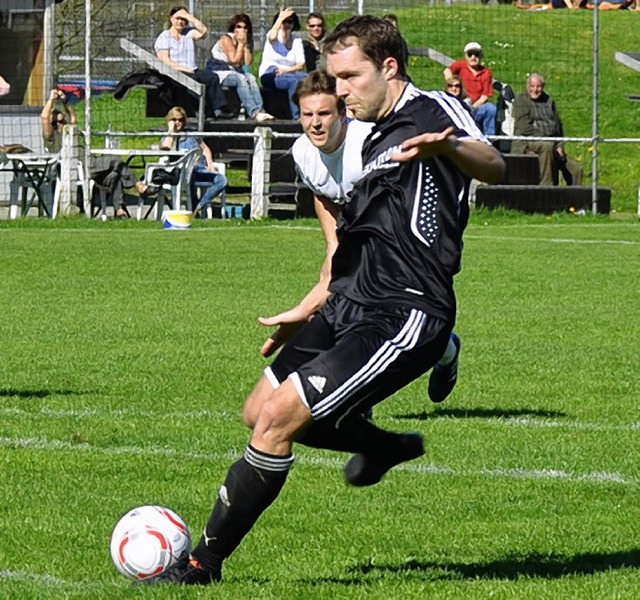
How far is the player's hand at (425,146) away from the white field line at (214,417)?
366 cm

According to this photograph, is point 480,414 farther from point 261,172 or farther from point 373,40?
point 261,172

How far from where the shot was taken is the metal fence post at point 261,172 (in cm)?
2216

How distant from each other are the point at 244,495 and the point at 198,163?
17468mm

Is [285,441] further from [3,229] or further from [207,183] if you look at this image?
[207,183]

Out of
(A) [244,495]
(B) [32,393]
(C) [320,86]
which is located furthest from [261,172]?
(A) [244,495]

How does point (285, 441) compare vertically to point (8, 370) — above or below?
above

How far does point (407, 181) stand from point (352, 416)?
2.57 ft

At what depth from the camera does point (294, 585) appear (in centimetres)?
518

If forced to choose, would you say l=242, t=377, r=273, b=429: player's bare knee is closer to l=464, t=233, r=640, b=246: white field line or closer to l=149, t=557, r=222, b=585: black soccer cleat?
l=149, t=557, r=222, b=585: black soccer cleat

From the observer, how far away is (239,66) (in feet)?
79.6

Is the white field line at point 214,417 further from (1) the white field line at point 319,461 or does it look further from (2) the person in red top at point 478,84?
(2) the person in red top at point 478,84

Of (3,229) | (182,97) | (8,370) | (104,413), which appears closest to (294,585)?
(104,413)

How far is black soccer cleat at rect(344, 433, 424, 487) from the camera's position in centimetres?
576

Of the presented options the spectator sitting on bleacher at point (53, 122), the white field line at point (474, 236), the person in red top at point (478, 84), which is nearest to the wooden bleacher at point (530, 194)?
the person in red top at point (478, 84)
